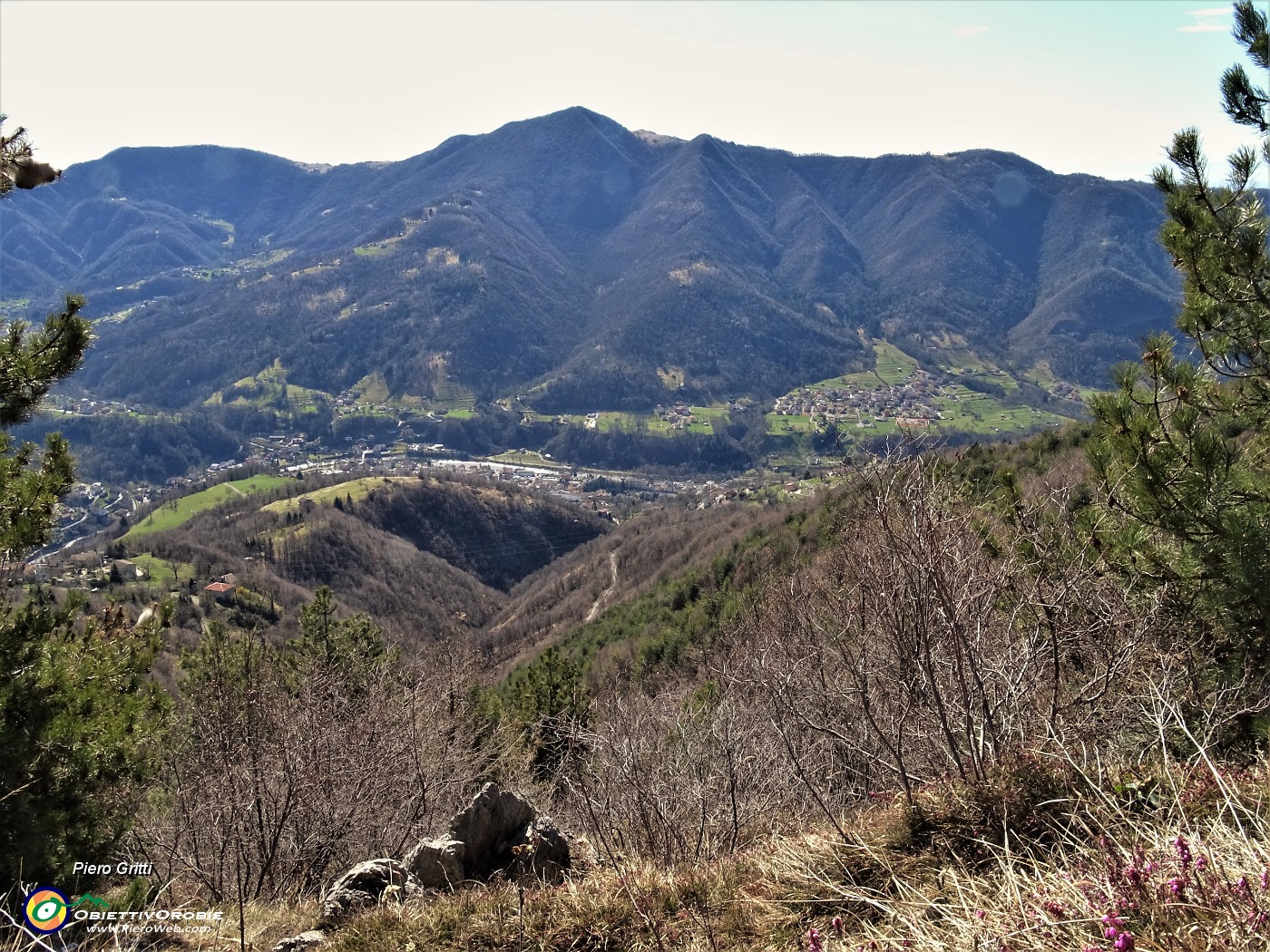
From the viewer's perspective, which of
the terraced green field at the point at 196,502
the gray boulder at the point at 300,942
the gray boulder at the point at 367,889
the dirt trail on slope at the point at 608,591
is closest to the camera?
the gray boulder at the point at 300,942

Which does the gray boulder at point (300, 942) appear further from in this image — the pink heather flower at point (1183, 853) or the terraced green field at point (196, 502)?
the terraced green field at point (196, 502)

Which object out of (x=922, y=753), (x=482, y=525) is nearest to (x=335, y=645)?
(x=922, y=753)

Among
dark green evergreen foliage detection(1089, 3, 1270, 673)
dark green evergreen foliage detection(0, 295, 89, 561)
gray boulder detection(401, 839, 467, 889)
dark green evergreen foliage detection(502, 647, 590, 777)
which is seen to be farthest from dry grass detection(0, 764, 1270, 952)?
dark green evergreen foliage detection(502, 647, 590, 777)

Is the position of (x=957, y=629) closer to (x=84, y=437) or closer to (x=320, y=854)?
(x=320, y=854)

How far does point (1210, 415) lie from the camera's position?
19.5 feet

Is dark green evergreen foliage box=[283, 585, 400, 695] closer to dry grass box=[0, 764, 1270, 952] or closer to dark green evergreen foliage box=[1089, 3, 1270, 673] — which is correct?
dry grass box=[0, 764, 1270, 952]

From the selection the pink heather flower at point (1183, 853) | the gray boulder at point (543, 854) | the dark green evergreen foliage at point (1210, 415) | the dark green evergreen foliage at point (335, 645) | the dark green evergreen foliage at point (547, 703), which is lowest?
the dark green evergreen foliage at point (547, 703)

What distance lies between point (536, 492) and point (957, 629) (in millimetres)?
115159

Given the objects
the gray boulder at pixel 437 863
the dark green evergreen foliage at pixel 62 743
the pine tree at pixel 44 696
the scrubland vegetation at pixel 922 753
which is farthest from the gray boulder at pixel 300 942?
the pine tree at pixel 44 696

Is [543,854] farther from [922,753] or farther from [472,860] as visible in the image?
[922,753]
